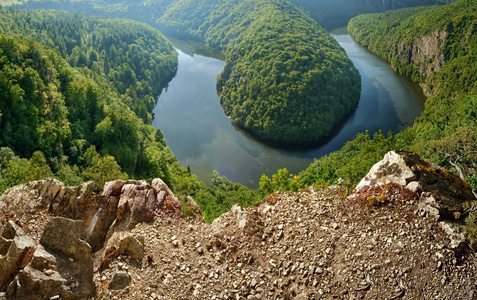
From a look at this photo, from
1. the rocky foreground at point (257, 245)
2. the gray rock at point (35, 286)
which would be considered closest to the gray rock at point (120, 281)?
the rocky foreground at point (257, 245)

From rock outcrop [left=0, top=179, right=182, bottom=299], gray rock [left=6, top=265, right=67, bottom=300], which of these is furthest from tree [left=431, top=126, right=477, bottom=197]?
gray rock [left=6, top=265, right=67, bottom=300]

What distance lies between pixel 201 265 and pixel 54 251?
261 inches

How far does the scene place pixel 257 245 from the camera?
17.7 m

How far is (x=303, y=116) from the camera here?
99625mm

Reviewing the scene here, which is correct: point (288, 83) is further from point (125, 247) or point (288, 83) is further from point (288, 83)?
point (125, 247)

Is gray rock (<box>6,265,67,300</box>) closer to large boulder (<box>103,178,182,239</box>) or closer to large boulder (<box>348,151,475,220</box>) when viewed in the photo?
large boulder (<box>103,178,182,239</box>)

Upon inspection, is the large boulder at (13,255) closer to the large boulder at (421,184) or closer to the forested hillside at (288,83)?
the large boulder at (421,184)

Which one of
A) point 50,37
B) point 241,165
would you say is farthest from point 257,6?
point 241,165

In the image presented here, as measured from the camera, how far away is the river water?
85062 mm

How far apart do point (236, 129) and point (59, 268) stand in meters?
89.6

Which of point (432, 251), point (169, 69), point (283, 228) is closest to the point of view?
point (432, 251)

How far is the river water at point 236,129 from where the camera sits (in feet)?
279

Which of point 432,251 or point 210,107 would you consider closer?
point 432,251

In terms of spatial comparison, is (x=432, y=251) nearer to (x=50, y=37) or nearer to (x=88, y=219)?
(x=88, y=219)
